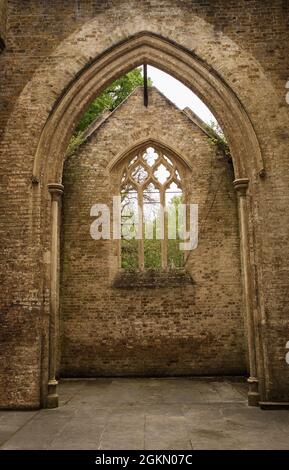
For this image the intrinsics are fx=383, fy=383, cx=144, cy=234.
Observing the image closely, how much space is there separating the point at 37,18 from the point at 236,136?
13.6 feet

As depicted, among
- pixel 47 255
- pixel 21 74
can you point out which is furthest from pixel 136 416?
pixel 21 74

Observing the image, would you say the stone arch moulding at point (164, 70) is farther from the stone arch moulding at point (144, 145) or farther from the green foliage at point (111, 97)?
the green foliage at point (111, 97)

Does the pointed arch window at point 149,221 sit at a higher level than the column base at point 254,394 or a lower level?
higher

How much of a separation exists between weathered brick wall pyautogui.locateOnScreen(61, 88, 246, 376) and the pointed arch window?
1.19 feet

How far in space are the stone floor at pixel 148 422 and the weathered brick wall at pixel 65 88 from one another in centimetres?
70

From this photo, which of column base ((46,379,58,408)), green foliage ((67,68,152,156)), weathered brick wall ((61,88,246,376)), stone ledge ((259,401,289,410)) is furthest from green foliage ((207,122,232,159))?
A: column base ((46,379,58,408))

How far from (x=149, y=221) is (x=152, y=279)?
148 centimetres

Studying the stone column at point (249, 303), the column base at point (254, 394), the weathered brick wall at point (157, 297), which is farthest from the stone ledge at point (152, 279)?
the column base at point (254, 394)

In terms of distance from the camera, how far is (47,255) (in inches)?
250

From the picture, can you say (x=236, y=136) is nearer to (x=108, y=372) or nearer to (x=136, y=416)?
(x=136, y=416)

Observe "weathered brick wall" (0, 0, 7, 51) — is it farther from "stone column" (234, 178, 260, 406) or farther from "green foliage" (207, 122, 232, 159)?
"green foliage" (207, 122, 232, 159)

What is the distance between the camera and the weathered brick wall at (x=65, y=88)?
6.00 meters

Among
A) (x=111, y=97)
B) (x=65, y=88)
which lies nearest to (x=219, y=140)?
(x=65, y=88)

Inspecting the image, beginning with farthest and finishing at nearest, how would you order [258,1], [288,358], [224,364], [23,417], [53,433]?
[224,364], [258,1], [288,358], [23,417], [53,433]
